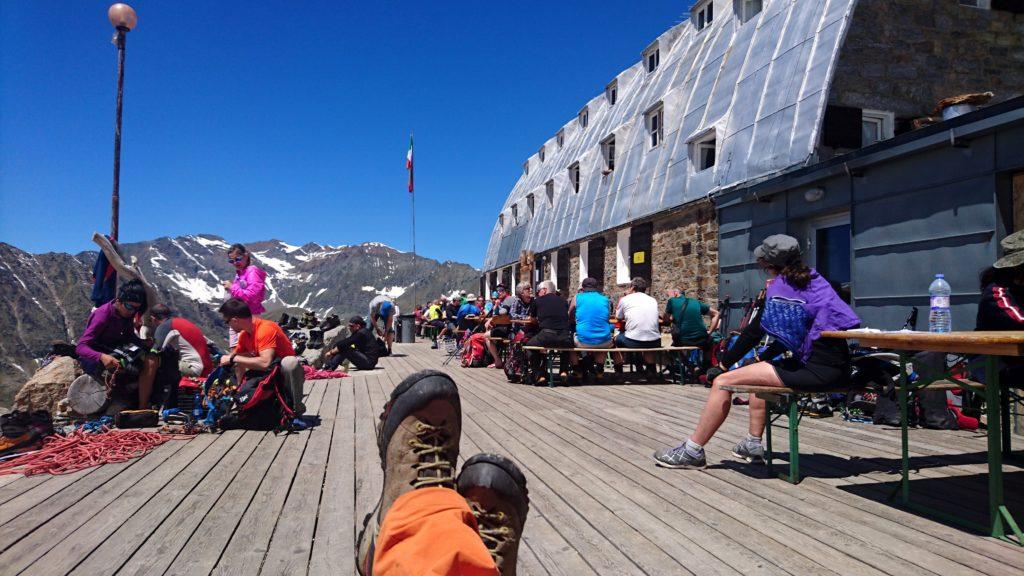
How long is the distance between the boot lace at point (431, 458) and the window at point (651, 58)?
718 inches

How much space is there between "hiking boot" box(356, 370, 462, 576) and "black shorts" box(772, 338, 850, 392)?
203 cm

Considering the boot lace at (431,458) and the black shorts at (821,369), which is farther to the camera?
the black shorts at (821,369)

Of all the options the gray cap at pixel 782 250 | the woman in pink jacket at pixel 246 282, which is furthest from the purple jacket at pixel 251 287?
the gray cap at pixel 782 250

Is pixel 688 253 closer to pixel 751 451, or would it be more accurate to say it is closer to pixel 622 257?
pixel 622 257

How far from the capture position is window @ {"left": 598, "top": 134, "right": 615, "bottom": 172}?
18047mm

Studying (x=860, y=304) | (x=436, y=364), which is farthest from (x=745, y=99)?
(x=436, y=364)

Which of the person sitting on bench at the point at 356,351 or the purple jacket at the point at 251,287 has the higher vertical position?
the purple jacket at the point at 251,287

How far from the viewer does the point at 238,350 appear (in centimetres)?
475

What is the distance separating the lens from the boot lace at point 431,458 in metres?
1.79

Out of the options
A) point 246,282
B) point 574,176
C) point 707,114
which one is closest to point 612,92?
point 574,176

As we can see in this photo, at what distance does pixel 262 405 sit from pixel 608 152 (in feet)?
52.0

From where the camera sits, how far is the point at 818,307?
10.3 feet

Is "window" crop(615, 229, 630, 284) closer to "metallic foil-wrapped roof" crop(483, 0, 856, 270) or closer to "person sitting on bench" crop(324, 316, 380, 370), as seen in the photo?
"metallic foil-wrapped roof" crop(483, 0, 856, 270)

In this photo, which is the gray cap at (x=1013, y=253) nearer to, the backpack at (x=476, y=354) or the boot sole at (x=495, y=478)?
the boot sole at (x=495, y=478)
